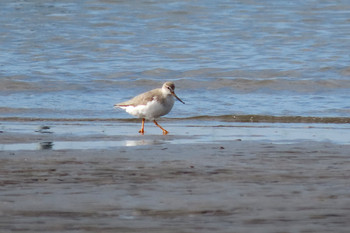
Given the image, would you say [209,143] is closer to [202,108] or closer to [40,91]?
[202,108]

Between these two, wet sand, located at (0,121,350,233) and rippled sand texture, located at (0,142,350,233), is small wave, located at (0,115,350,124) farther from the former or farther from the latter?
rippled sand texture, located at (0,142,350,233)

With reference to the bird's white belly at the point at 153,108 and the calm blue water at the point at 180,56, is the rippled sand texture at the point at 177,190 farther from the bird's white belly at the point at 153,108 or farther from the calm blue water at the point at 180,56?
the calm blue water at the point at 180,56

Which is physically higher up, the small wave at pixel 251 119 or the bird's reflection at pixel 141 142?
the bird's reflection at pixel 141 142

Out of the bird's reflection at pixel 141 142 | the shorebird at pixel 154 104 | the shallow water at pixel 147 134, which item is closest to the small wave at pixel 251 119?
the shallow water at pixel 147 134

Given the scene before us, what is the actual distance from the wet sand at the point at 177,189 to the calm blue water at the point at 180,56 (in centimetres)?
486

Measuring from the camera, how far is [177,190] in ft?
19.9

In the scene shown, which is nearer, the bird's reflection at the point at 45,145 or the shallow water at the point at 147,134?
the bird's reflection at the point at 45,145

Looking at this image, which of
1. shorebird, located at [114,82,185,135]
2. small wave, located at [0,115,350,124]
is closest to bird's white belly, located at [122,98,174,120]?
shorebird, located at [114,82,185,135]

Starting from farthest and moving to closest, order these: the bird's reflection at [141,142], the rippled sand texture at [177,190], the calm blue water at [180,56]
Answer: the calm blue water at [180,56] → the bird's reflection at [141,142] → the rippled sand texture at [177,190]

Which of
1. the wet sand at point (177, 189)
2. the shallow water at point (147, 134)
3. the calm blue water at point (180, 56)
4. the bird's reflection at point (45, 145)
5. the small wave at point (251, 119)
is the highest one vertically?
the wet sand at point (177, 189)

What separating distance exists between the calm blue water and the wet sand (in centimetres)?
486

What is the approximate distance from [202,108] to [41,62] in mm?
7794

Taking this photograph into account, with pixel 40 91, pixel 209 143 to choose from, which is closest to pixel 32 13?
pixel 40 91

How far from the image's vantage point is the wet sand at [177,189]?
5125 mm
